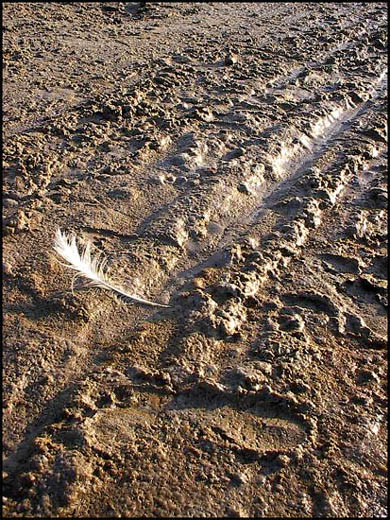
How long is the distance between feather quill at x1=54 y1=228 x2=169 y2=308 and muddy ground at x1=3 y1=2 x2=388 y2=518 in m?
0.05

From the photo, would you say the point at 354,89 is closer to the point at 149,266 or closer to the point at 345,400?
the point at 149,266

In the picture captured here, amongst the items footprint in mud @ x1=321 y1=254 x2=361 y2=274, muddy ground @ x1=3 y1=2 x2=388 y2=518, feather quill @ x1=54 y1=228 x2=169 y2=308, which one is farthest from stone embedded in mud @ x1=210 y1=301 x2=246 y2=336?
footprint in mud @ x1=321 y1=254 x2=361 y2=274

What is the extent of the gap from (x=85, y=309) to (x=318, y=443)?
4.46 ft

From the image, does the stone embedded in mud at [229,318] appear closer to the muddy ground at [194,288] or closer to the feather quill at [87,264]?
the muddy ground at [194,288]

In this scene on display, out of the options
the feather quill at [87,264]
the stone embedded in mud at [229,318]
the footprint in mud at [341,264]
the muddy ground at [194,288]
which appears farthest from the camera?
the footprint in mud at [341,264]

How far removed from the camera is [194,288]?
10.1 feet

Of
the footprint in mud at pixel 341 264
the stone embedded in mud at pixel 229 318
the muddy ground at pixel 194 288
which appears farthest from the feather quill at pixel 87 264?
the footprint in mud at pixel 341 264

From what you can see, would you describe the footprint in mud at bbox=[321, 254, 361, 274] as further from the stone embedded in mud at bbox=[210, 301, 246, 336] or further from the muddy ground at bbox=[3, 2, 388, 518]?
the stone embedded in mud at bbox=[210, 301, 246, 336]

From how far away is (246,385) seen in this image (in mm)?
2555

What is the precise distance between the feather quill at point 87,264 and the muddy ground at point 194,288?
54 millimetres

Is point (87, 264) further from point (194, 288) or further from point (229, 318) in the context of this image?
point (229, 318)

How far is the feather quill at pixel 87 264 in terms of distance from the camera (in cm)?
298

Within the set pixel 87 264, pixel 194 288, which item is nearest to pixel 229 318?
pixel 194 288

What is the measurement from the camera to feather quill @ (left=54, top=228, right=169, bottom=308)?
2.98 meters
